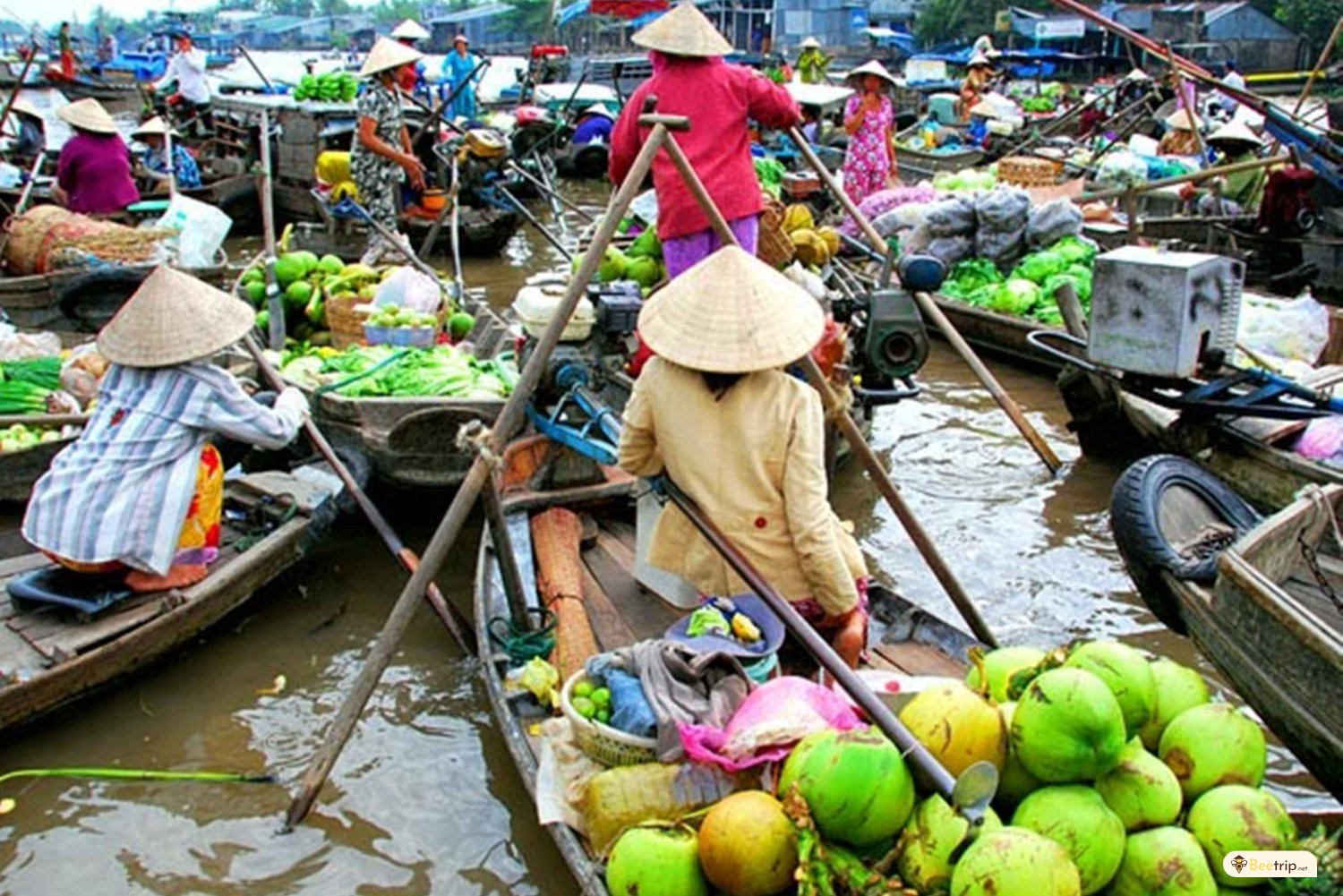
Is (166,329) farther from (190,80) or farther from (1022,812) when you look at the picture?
(190,80)

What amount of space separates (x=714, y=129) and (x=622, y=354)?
1.10 meters

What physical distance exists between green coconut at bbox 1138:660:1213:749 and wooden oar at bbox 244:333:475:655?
252cm

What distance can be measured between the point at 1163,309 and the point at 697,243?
2009 millimetres

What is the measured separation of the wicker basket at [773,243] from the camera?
228 inches

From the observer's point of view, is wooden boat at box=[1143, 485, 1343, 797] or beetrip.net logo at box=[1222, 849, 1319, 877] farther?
wooden boat at box=[1143, 485, 1343, 797]

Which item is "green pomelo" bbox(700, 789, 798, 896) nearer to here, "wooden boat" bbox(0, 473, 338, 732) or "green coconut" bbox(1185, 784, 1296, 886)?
"green coconut" bbox(1185, 784, 1296, 886)

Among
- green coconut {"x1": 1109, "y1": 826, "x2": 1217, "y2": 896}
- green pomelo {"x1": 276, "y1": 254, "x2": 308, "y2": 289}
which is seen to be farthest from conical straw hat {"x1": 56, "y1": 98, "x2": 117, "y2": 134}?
green coconut {"x1": 1109, "y1": 826, "x2": 1217, "y2": 896}

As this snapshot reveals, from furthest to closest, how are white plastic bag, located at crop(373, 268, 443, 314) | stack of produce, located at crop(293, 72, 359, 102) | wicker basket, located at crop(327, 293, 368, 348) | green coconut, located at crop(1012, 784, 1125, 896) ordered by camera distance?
stack of produce, located at crop(293, 72, 359, 102) → wicker basket, located at crop(327, 293, 368, 348) → white plastic bag, located at crop(373, 268, 443, 314) → green coconut, located at crop(1012, 784, 1125, 896)

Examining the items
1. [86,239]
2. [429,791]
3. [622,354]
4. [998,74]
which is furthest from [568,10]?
[429,791]

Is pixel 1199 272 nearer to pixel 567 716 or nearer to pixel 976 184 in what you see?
pixel 567 716

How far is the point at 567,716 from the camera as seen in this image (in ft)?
9.79

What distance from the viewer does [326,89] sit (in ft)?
43.8

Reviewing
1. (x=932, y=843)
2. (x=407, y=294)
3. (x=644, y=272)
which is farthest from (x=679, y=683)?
(x=407, y=294)

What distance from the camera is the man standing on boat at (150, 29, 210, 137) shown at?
1492 centimetres
